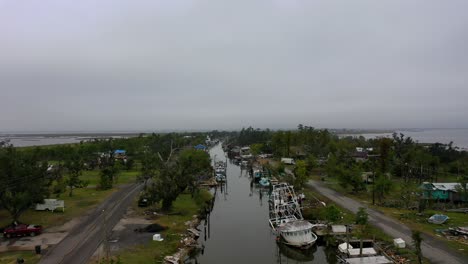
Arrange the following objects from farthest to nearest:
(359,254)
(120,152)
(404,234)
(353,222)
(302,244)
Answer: (120,152) → (353,222) → (302,244) → (404,234) → (359,254)

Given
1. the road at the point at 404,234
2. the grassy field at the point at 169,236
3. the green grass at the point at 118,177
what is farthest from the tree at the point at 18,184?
the road at the point at 404,234

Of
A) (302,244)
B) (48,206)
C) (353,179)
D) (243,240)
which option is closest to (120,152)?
(48,206)

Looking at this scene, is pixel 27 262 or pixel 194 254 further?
pixel 194 254

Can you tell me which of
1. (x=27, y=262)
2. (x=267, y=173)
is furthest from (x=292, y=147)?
(x=27, y=262)

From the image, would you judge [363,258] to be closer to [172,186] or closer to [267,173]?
[172,186]

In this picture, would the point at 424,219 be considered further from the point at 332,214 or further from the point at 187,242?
the point at 187,242

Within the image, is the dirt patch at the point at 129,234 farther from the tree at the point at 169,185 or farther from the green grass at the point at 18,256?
the green grass at the point at 18,256

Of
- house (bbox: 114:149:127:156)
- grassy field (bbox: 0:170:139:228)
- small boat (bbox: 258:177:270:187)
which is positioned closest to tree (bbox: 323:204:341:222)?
grassy field (bbox: 0:170:139:228)
